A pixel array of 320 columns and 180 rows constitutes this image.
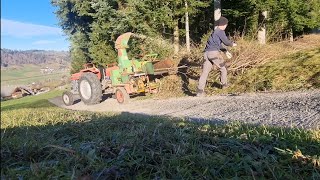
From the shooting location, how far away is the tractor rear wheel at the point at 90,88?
12094mm

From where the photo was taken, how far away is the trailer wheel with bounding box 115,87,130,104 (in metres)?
11.5

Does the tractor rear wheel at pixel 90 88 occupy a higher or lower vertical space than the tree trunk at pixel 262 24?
lower

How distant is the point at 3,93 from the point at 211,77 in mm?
8600

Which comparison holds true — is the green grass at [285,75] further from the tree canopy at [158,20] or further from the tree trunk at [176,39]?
the tree trunk at [176,39]

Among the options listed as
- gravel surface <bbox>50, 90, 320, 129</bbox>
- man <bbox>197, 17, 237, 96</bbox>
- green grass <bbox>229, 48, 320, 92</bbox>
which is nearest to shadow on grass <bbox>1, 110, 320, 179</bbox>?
gravel surface <bbox>50, 90, 320, 129</bbox>

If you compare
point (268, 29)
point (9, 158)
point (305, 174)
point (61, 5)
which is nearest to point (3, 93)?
point (9, 158)

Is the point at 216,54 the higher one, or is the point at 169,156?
the point at 216,54

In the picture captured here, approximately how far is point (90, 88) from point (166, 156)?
9.74 metres

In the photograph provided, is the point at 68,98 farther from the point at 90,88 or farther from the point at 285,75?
the point at 285,75

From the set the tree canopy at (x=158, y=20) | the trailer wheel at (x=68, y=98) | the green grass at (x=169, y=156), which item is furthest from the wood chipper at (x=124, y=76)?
the green grass at (x=169, y=156)

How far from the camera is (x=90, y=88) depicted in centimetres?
1234

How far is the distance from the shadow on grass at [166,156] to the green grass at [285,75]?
4.84 m

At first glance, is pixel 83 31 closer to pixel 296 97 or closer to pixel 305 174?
pixel 296 97

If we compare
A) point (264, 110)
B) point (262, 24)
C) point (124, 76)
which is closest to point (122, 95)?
point (124, 76)
